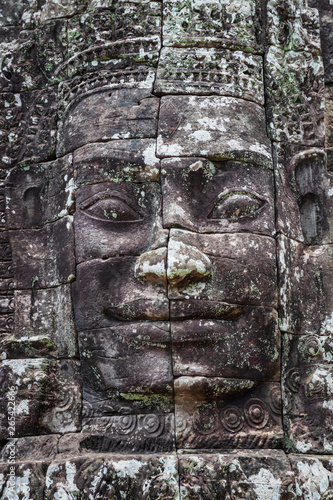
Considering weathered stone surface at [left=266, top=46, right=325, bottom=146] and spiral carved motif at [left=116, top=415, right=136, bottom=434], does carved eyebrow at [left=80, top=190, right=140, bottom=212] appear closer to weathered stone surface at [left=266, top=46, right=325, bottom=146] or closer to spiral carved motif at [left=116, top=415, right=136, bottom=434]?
weathered stone surface at [left=266, top=46, right=325, bottom=146]

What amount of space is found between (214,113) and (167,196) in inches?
30.1

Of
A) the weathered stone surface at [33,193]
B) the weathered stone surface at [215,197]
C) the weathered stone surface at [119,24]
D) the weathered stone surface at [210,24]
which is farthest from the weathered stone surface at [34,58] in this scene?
the weathered stone surface at [215,197]

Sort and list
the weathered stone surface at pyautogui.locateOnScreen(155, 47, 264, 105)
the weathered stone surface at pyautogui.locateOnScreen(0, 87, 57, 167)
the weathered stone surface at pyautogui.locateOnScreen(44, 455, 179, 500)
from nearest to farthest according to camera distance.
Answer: the weathered stone surface at pyautogui.locateOnScreen(44, 455, 179, 500)
the weathered stone surface at pyautogui.locateOnScreen(155, 47, 264, 105)
the weathered stone surface at pyautogui.locateOnScreen(0, 87, 57, 167)

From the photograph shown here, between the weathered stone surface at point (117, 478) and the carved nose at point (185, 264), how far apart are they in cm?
124

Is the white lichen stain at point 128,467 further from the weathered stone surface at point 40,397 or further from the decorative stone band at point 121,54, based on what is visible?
the decorative stone band at point 121,54

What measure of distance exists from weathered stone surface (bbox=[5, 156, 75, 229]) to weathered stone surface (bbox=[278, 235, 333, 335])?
1788 millimetres

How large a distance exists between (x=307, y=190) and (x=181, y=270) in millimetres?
1492

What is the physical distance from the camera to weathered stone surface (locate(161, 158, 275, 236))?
6250 millimetres

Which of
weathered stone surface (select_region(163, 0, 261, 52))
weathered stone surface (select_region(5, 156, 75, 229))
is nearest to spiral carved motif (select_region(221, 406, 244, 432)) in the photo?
weathered stone surface (select_region(5, 156, 75, 229))

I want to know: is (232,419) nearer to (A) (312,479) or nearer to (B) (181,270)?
(A) (312,479)

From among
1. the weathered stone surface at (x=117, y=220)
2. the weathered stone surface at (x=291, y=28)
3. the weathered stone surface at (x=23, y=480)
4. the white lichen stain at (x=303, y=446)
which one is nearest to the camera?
the weathered stone surface at (x=23, y=480)

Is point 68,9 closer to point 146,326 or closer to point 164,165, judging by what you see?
point 164,165

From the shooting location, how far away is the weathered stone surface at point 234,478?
226 inches

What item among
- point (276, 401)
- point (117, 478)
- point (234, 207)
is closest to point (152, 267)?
point (234, 207)
